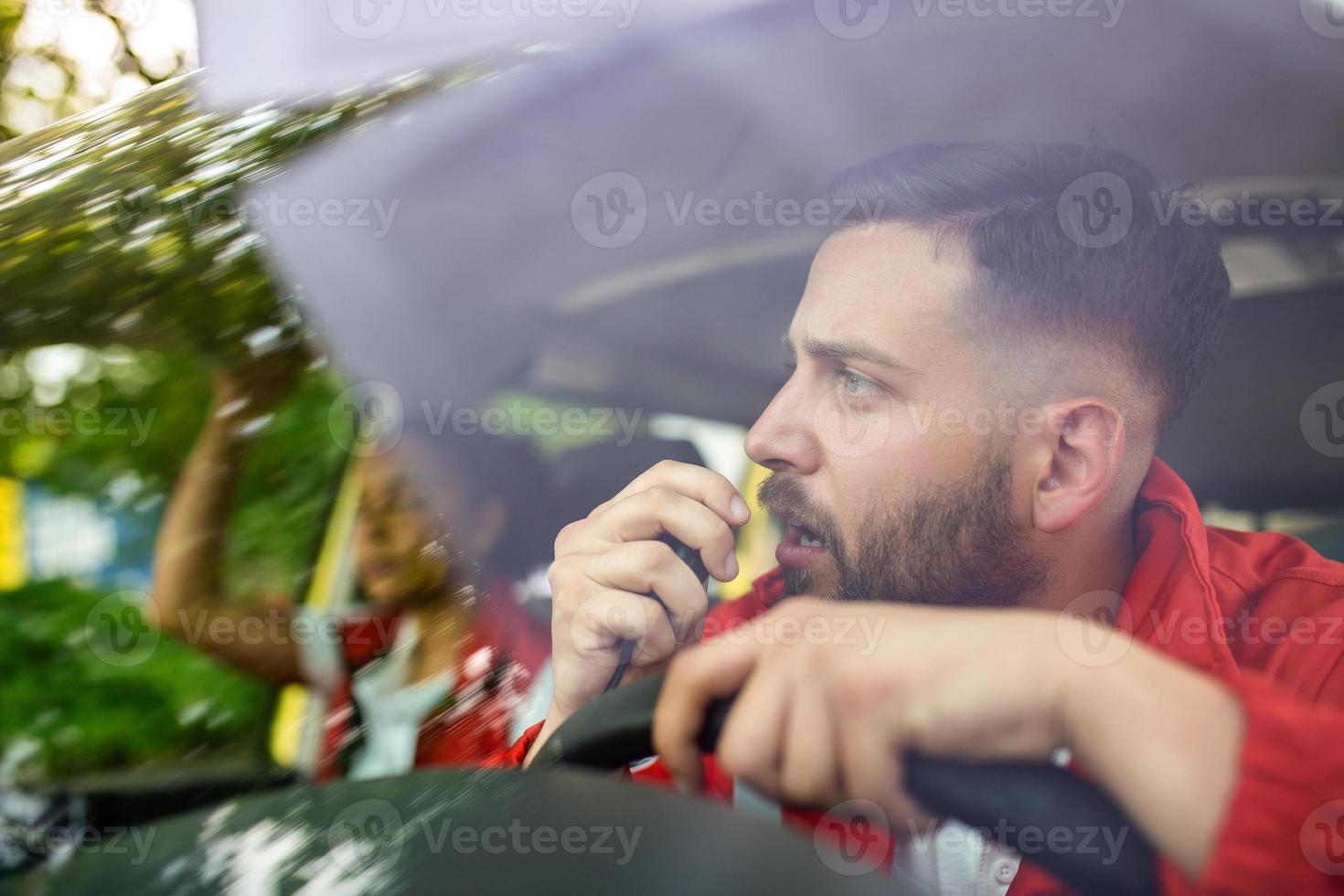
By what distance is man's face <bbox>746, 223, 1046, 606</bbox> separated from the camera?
3.19 feet

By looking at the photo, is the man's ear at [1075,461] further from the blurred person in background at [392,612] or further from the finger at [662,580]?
the blurred person in background at [392,612]

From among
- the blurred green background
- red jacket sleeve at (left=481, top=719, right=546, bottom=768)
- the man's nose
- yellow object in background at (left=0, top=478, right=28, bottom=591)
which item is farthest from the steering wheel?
yellow object in background at (left=0, top=478, right=28, bottom=591)

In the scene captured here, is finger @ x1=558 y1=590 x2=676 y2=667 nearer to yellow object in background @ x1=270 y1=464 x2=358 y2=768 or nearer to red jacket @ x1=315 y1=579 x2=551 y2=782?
red jacket @ x1=315 y1=579 x2=551 y2=782

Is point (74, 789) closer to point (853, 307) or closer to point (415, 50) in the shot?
point (853, 307)

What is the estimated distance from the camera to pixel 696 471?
1023 mm

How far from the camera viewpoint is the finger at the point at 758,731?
2.99 feet

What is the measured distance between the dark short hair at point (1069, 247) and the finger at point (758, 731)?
1.32 feet

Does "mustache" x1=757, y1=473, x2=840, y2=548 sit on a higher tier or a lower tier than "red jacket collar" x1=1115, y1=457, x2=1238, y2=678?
higher

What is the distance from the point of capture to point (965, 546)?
971mm

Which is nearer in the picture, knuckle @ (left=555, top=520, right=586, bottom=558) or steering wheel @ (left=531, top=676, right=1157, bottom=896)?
steering wheel @ (left=531, top=676, right=1157, bottom=896)

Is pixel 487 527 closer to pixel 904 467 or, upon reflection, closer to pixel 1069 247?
pixel 904 467

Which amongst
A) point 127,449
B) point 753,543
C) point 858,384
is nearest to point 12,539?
point 127,449

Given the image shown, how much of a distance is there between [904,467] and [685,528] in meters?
0.22

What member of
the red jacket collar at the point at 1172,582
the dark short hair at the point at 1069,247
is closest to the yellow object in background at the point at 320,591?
the dark short hair at the point at 1069,247
